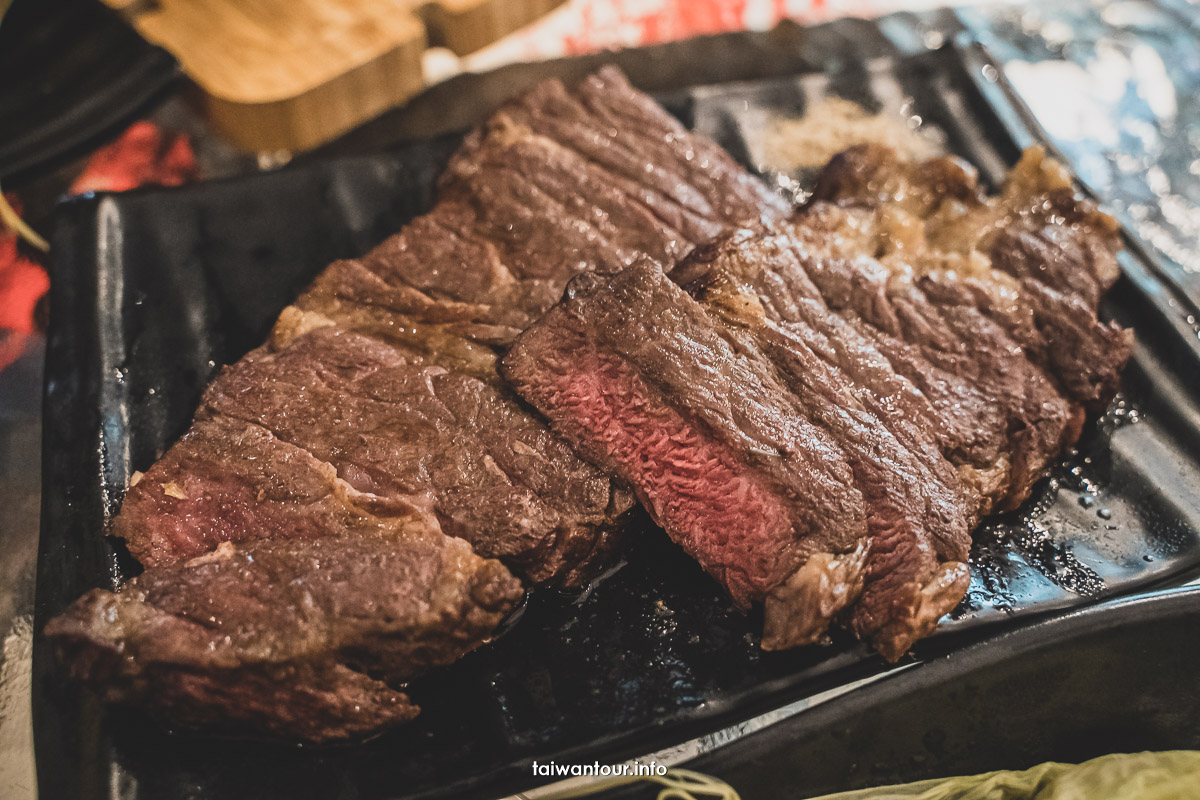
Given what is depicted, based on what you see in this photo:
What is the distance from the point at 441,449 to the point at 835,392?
1494 millimetres

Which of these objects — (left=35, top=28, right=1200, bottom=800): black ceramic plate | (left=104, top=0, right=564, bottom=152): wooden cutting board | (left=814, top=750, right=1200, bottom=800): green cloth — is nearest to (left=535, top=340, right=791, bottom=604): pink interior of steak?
(left=35, top=28, right=1200, bottom=800): black ceramic plate

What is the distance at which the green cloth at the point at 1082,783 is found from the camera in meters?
3.12

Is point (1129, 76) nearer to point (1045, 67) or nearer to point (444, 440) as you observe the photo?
point (1045, 67)

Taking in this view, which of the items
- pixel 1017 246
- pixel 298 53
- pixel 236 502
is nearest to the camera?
pixel 236 502

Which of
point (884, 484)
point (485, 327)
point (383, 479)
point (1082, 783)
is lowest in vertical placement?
point (1082, 783)

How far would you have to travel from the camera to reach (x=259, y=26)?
5.66 meters

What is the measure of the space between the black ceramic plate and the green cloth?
555 millimetres

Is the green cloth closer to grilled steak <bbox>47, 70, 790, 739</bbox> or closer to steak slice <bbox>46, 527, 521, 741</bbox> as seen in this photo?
grilled steak <bbox>47, 70, 790, 739</bbox>

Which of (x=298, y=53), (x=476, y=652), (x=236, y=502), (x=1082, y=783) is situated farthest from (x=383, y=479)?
(x=298, y=53)

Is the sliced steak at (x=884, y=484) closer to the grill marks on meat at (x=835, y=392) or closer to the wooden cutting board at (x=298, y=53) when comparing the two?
the grill marks on meat at (x=835, y=392)

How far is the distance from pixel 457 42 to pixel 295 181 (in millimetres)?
2151

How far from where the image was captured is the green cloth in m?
3.12

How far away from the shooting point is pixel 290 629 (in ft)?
8.61

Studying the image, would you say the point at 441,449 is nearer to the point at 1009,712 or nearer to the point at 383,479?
the point at 383,479
